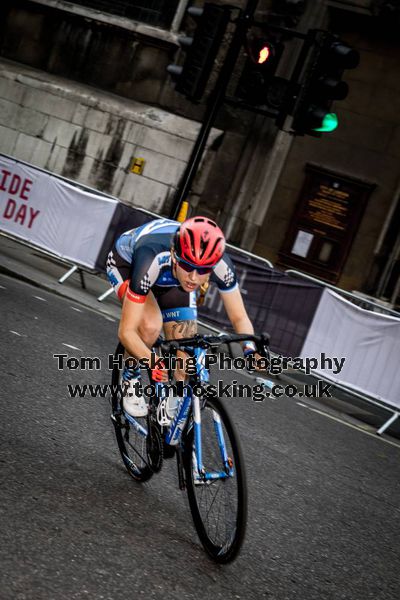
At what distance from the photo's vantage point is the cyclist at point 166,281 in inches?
152

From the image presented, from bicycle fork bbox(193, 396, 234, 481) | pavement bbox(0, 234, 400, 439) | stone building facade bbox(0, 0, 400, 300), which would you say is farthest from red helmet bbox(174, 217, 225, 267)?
stone building facade bbox(0, 0, 400, 300)

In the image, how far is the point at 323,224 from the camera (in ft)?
60.1

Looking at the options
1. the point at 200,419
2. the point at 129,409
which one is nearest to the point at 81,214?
the point at 129,409

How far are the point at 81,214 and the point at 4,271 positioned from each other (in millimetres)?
1602

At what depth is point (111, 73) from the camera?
1880cm

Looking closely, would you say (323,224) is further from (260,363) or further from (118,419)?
(260,363)

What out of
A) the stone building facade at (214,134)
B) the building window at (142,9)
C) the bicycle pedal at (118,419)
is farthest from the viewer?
the building window at (142,9)

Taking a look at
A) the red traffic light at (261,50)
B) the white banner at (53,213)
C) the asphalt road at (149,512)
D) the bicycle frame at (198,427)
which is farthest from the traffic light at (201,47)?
the bicycle frame at (198,427)

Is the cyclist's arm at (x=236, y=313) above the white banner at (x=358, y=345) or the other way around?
above

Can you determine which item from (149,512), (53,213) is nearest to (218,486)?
(149,512)

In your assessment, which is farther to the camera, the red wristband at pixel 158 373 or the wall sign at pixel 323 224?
the wall sign at pixel 323 224

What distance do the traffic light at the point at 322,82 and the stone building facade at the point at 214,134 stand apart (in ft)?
24.8

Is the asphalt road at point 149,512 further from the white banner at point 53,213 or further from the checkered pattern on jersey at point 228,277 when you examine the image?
the white banner at point 53,213

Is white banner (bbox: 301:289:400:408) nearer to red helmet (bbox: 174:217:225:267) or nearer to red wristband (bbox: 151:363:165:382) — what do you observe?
red wristband (bbox: 151:363:165:382)
